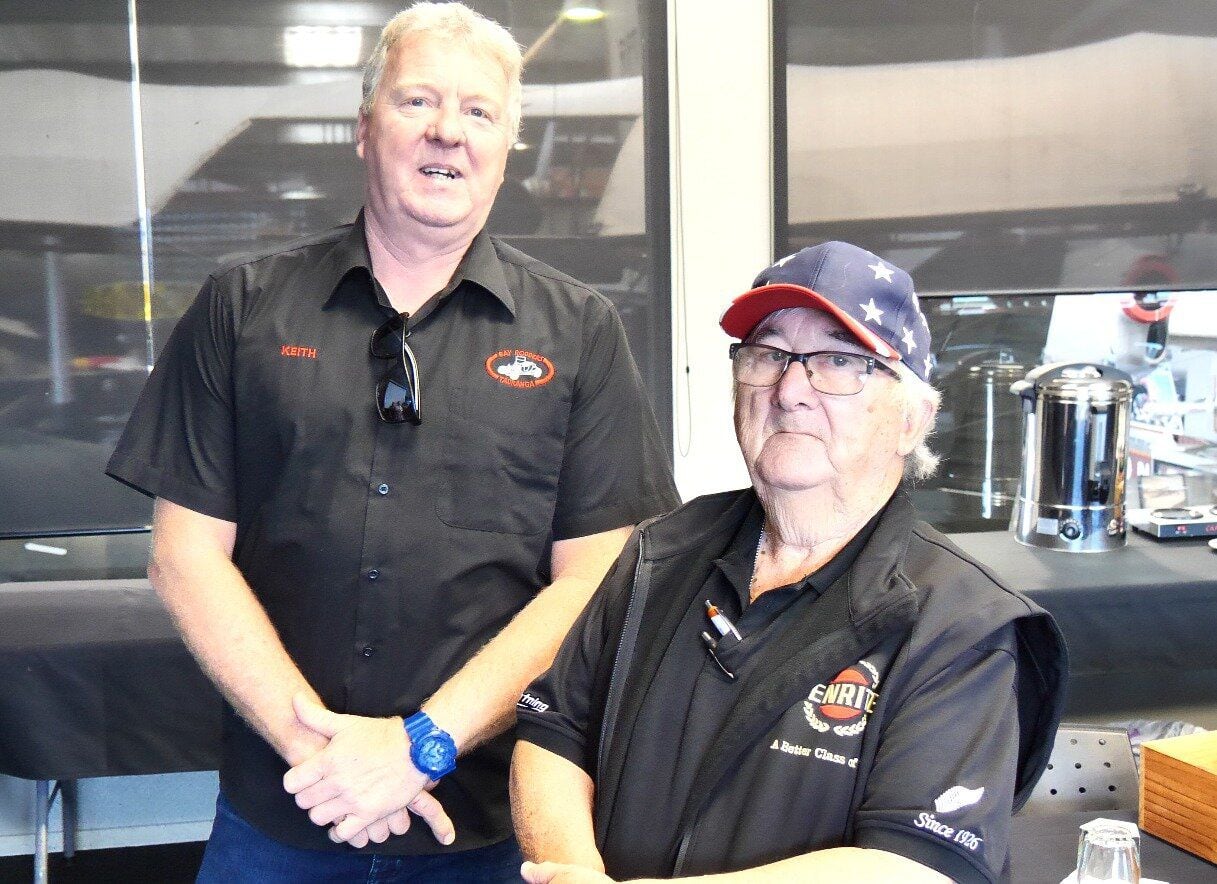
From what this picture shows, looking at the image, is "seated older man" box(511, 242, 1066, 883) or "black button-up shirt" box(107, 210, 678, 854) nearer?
"seated older man" box(511, 242, 1066, 883)

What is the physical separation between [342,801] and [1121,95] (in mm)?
2938

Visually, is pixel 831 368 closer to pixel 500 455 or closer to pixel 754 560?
pixel 754 560

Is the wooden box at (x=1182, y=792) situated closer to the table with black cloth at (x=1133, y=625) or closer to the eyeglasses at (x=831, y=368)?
the eyeglasses at (x=831, y=368)

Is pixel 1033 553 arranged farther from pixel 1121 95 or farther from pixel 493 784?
pixel 493 784

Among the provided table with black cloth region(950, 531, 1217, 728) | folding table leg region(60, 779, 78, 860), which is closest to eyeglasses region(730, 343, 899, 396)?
table with black cloth region(950, 531, 1217, 728)

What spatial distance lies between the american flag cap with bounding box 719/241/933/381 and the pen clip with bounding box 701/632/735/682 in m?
0.35

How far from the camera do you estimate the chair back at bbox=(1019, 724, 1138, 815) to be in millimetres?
2088

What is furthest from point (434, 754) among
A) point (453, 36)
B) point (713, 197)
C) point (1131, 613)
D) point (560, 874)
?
point (713, 197)

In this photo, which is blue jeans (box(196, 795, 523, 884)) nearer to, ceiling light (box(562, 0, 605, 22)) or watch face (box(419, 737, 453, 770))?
watch face (box(419, 737, 453, 770))

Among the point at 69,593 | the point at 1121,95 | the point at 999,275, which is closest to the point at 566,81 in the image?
the point at 999,275

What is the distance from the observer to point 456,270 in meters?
1.68

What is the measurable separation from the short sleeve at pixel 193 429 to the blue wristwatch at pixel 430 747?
15.7 inches

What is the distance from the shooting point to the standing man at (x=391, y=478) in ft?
5.20

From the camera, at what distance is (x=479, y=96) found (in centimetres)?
162
